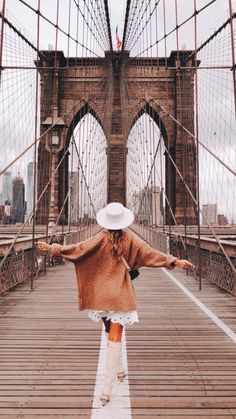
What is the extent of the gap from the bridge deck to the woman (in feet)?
0.87

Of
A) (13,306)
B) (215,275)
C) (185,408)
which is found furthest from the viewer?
(215,275)

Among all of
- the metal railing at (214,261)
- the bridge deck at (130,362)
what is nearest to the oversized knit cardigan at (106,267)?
the bridge deck at (130,362)

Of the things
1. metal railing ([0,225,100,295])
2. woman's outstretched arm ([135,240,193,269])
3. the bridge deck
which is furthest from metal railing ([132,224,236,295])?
woman's outstretched arm ([135,240,193,269])

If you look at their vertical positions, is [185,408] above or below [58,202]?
below

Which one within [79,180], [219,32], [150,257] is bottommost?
[150,257]

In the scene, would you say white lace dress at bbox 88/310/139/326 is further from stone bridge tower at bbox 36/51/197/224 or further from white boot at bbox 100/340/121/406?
stone bridge tower at bbox 36/51/197/224

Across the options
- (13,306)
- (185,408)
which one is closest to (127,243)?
(185,408)

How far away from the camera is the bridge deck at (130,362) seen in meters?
2.00

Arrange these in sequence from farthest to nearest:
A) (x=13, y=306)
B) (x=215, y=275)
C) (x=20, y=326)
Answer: (x=215, y=275), (x=13, y=306), (x=20, y=326)

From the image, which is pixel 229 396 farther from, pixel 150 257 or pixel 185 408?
pixel 150 257

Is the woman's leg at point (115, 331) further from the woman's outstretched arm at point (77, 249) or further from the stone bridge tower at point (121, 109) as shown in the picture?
the stone bridge tower at point (121, 109)

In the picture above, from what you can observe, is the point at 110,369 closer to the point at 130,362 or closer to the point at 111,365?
the point at 111,365

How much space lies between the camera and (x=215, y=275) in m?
6.00

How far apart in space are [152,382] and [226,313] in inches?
78.9
